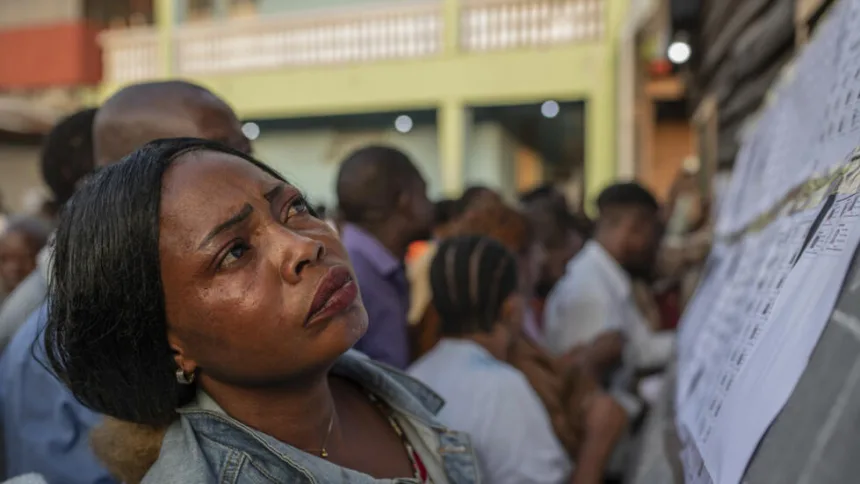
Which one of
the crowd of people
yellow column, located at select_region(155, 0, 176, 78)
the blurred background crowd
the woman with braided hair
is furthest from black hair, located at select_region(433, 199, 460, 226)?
yellow column, located at select_region(155, 0, 176, 78)

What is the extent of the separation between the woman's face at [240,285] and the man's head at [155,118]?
64 cm

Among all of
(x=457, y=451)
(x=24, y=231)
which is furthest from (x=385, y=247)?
(x=24, y=231)

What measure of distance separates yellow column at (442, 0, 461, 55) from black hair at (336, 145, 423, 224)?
651 cm

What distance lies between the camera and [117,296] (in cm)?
101

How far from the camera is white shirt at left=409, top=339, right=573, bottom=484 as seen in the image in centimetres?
180

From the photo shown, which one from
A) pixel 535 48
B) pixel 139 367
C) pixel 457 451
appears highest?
pixel 535 48

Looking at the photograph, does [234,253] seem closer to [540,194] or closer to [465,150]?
[540,194]

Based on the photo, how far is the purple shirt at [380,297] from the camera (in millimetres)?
2395

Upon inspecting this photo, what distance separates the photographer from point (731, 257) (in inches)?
76.7

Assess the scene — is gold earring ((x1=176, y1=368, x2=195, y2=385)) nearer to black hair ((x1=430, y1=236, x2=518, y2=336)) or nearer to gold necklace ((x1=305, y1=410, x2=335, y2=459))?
gold necklace ((x1=305, y1=410, x2=335, y2=459))

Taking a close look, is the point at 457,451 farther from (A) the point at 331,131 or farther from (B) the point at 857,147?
(A) the point at 331,131

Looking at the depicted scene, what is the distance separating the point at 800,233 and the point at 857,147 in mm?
167

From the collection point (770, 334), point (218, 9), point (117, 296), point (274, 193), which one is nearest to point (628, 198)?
point (770, 334)

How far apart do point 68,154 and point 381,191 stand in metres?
1.14
